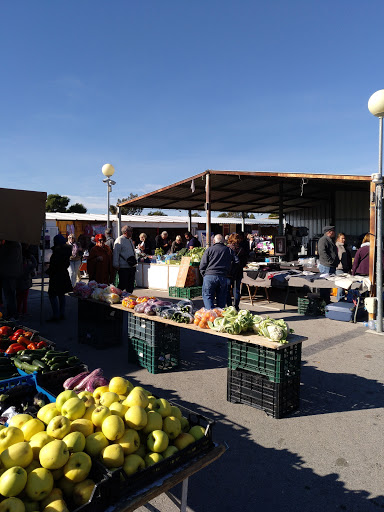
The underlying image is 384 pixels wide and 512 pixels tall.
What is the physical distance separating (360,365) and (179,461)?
4336 millimetres

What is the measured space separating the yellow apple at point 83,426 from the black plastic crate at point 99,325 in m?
4.32

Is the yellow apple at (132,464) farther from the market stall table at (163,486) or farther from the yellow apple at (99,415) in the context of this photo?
the yellow apple at (99,415)

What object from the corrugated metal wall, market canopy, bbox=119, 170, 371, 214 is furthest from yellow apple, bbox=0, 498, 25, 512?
the corrugated metal wall

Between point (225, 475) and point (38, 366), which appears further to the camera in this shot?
point (38, 366)

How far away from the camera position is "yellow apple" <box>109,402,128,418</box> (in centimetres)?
233

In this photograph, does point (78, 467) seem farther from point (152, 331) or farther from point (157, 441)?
point (152, 331)

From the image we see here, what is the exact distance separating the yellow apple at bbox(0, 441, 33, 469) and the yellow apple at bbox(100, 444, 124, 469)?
1.19ft

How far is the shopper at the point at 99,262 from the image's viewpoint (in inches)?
320

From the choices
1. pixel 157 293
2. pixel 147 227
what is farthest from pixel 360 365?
pixel 147 227

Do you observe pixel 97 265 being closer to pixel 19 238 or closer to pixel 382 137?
pixel 19 238

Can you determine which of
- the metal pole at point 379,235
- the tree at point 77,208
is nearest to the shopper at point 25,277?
the metal pole at point 379,235

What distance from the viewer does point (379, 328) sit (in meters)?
7.58

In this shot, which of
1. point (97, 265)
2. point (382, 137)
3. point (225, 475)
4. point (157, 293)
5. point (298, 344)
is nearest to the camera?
point (225, 475)

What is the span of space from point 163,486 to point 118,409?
1.67 feet
